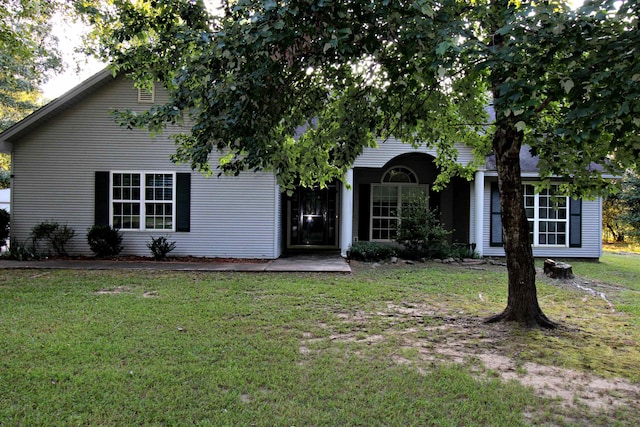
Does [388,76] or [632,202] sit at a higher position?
[388,76]

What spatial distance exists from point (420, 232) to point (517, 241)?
574 cm

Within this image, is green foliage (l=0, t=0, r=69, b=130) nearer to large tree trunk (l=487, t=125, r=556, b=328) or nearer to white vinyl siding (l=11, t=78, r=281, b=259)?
white vinyl siding (l=11, t=78, r=281, b=259)

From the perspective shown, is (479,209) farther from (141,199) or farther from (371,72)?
(141,199)

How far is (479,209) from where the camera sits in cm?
1153

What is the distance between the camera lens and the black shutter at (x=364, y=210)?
13.0 metres

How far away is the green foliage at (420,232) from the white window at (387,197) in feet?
5.76

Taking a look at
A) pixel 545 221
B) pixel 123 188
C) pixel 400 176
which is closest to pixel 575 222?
pixel 545 221

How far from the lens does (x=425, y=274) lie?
29.2 feet

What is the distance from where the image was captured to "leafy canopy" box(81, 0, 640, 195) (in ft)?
8.10

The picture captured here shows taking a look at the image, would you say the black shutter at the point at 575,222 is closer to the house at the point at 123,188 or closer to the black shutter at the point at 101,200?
the house at the point at 123,188

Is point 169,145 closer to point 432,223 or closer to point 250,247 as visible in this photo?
point 250,247

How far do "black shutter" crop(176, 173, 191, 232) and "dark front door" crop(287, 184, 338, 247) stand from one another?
3.83m

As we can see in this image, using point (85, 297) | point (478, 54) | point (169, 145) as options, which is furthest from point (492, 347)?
point (169, 145)

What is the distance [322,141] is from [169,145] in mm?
7175
